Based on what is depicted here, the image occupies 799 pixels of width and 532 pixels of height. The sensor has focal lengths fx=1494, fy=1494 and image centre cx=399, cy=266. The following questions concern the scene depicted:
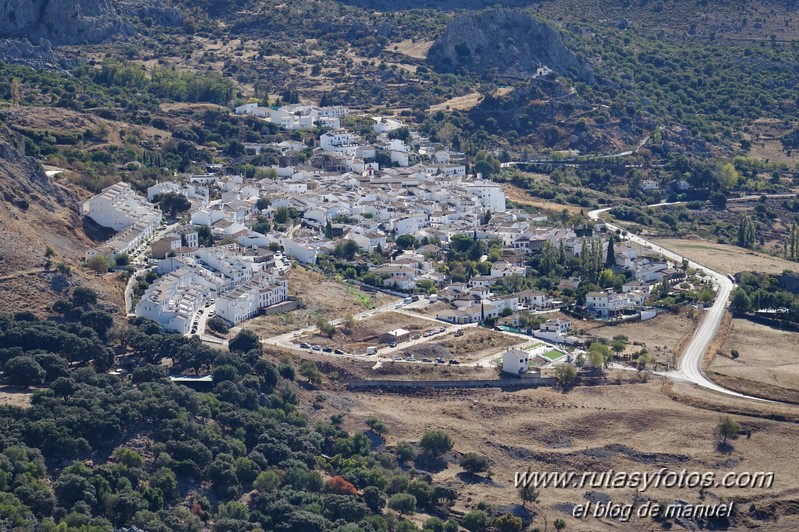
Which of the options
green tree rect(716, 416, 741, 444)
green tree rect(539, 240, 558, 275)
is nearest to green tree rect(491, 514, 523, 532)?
green tree rect(716, 416, 741, 444)

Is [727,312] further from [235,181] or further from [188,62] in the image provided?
[188,62]

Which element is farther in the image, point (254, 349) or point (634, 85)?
point (634, 85)

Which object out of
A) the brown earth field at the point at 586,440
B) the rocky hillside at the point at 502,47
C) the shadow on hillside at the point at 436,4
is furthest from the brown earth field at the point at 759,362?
the shadow on hillside at the point at 436,4

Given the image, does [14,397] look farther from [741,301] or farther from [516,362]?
[741,301]

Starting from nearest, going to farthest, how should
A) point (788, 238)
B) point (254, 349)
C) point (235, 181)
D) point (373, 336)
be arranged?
point (254, 349), point (373, 336), point (235, 181), point (788, 238)

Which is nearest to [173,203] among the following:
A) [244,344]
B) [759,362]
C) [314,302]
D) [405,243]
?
[405,243]

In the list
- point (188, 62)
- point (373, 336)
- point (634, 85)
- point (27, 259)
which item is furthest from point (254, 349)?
point (634, 85)
